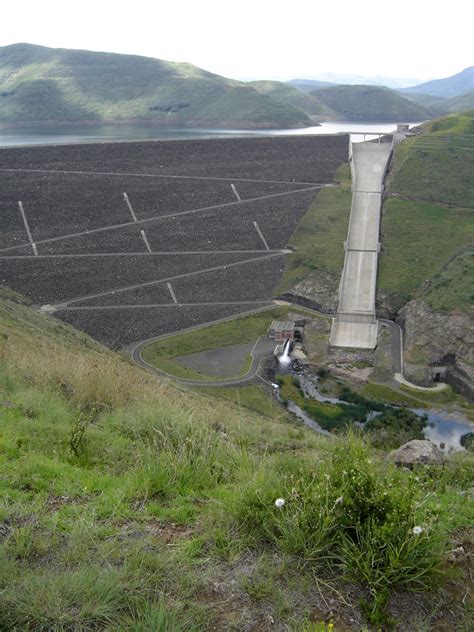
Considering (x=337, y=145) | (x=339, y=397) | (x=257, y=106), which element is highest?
(x=257, y=106)

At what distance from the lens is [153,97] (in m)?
149

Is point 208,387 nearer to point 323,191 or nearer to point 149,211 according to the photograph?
point 149,211

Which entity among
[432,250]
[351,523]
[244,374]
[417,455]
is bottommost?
[244,374]

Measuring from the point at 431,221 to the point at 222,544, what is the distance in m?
49.8

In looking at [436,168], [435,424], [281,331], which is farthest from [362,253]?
[435,424]

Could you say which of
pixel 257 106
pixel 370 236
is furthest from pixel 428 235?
pixel 257 106

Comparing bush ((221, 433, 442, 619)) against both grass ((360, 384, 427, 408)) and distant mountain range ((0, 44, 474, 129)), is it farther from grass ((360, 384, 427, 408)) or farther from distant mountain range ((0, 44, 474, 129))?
distant mountain range ((0, 44, 474, 129))

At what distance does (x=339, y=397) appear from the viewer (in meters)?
32.9

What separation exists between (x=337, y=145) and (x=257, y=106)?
7234 cm

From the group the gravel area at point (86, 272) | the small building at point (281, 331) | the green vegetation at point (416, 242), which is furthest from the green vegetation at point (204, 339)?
the green vegetation at point (416, 242)

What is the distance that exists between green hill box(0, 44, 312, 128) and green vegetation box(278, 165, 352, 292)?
72.4 metres

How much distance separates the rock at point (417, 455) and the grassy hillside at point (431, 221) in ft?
107

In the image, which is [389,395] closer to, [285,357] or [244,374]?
[285,357]

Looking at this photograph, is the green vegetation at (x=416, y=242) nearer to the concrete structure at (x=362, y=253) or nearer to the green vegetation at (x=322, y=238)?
the concrete structure at (x=362, y=253)
